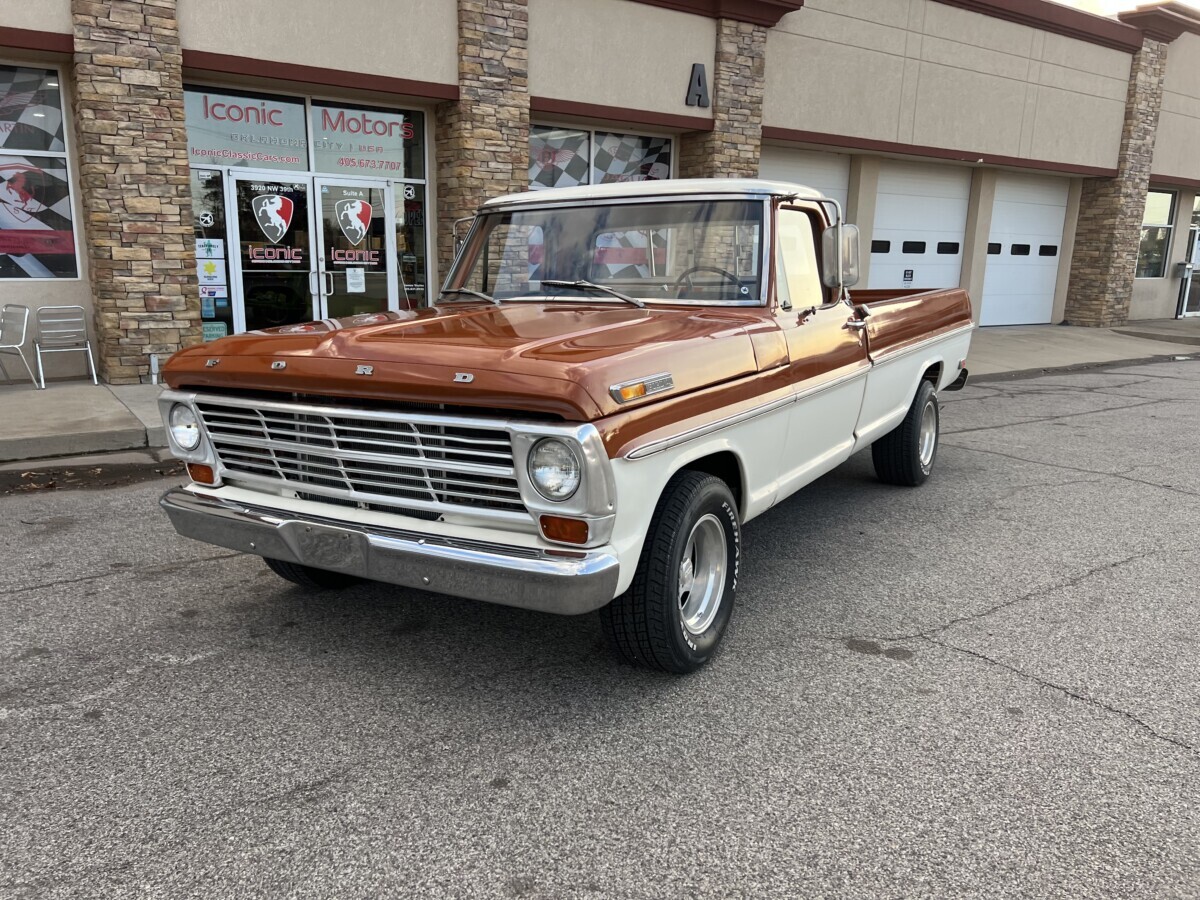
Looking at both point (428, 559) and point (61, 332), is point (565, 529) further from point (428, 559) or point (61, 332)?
point (61, 332)

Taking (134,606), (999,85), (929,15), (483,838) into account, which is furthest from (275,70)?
(999,85)

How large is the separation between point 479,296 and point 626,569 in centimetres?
205

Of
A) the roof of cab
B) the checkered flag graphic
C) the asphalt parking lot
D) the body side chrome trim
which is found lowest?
the asphalt parking lot

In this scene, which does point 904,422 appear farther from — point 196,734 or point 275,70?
point 275,70

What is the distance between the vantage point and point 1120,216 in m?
19.3

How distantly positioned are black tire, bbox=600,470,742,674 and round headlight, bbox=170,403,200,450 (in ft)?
5.85

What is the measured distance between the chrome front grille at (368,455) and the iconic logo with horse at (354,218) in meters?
8.33

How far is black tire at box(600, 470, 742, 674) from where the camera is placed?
3217 millimetres

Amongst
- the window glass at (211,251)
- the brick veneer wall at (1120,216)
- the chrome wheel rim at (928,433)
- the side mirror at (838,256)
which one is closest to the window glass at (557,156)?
the window glass at (211,251)

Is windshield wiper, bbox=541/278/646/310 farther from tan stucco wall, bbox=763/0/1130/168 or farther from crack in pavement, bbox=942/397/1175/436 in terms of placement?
tan stucco wall, bbox=763/0/1130/168

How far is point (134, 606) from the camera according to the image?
417 cm

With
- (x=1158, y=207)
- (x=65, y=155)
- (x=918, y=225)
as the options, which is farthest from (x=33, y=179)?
(x=1158, y=207)

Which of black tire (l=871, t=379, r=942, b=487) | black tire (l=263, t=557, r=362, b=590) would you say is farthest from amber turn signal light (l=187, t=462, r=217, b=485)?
black tire (l=871, t=379, r=942, b=487)

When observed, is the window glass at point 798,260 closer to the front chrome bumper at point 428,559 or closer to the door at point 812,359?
the door at point 812,359
